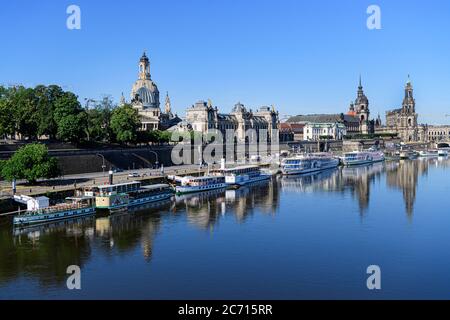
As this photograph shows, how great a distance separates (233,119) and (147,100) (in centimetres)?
1750

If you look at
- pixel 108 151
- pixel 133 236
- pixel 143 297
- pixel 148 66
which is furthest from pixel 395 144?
pixel 143 297

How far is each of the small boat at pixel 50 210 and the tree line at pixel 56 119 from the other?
17998mm

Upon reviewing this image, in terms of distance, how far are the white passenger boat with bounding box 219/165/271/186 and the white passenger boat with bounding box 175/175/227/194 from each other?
1545 mm

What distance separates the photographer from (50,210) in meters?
34.2

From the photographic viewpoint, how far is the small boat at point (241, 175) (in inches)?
2180

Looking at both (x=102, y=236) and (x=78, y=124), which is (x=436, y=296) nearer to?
(x=102, y=236)

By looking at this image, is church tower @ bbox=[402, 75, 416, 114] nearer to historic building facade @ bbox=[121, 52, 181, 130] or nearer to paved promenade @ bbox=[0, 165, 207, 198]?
historic building facade @ bbox=[121, 52, 181, 130]

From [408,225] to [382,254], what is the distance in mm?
8283

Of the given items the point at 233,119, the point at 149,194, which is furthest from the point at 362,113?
the point at 149,194

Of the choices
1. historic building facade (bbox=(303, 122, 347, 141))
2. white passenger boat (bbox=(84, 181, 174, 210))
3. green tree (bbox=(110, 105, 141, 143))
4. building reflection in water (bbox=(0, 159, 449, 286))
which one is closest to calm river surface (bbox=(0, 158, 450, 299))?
building reflection in water (bbox=(0, 159, 449, 286))

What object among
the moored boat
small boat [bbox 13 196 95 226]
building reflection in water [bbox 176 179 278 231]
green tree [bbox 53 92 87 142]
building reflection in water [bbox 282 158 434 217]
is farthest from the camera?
green tree [bbox 53 92 87 142]

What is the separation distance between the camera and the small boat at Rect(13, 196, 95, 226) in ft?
108

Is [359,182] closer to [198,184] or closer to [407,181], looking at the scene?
[407,181]

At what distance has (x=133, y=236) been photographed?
3105 cm
